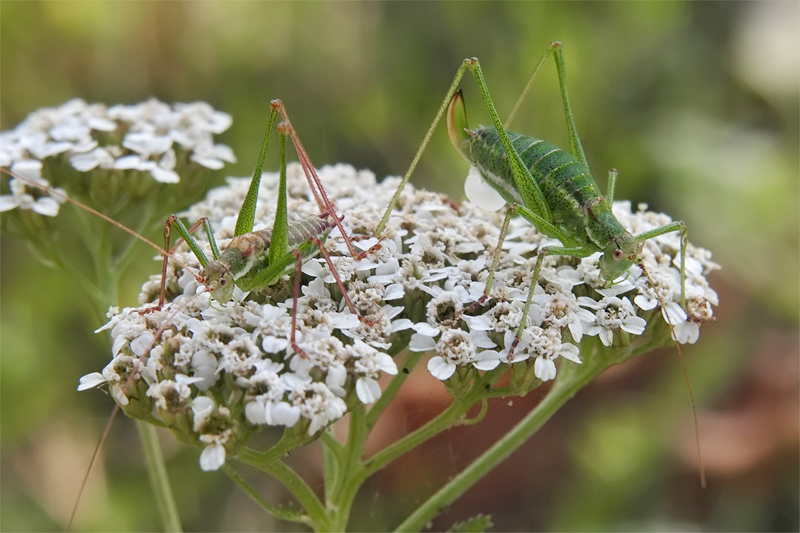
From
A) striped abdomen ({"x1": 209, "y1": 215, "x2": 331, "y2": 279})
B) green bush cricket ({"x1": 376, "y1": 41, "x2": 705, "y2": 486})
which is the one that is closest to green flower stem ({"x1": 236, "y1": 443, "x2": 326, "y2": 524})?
striped abdomen ({"x1": 209, "y1": 215, "x2": 331, "y2": 279})

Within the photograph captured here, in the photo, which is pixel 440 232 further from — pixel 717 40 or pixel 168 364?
pixel 717 40

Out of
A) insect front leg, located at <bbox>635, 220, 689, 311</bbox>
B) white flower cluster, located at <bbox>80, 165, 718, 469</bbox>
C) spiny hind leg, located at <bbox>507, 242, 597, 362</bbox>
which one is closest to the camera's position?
white flower cluster, located at <bbox>80, 165, 718, 469</bbox>

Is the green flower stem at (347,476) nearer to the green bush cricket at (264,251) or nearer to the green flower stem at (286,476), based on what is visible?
the green flower stem at (286,476)

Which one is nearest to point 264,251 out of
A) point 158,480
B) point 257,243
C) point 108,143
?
point 257,243

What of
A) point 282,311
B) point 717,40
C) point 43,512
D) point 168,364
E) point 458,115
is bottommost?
point 43,512

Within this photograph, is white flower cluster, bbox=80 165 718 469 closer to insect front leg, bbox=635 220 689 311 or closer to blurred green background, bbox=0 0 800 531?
insect front leg, bbox=635 220 689 311

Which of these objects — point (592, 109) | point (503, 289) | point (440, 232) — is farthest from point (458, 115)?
point (592, 109)
